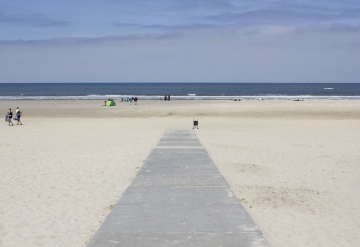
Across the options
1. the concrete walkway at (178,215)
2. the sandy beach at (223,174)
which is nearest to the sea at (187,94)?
the sandy beach at (223,174)

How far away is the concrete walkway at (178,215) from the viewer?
5.36 metres

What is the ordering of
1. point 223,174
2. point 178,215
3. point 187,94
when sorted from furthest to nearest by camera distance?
1. point 187,94
2. point 223,174
3. point 178,215

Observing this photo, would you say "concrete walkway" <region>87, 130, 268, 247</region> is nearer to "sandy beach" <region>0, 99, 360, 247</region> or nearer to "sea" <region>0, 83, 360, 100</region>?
"sandy beach" <region>0, 99, 360, 247</region>

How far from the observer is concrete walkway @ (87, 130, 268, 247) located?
5.36 metres

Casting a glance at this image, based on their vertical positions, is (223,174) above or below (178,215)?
below

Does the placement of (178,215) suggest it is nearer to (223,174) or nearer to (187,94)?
(223,174)

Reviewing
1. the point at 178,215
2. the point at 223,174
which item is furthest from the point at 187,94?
the point at 178,215

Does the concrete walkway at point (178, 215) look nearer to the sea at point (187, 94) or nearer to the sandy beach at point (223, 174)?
the sandy beach at point (223, 174)

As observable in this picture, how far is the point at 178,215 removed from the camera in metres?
6.41

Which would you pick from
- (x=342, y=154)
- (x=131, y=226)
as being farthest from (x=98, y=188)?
(x=342, y=154)

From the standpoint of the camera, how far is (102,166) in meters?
11.8

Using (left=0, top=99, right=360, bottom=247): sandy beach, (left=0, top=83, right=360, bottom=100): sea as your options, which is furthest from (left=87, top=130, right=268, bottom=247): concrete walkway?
(left=0, top=83, right=360, bottom=100): sea

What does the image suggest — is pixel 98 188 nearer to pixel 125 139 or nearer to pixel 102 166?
pixel 102 166

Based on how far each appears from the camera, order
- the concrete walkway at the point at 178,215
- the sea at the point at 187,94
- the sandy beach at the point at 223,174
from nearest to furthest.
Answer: the concrete walkway at the point at 178,215 → the sandy beach at the point at 223,174 → the sea at the point at 187,94
